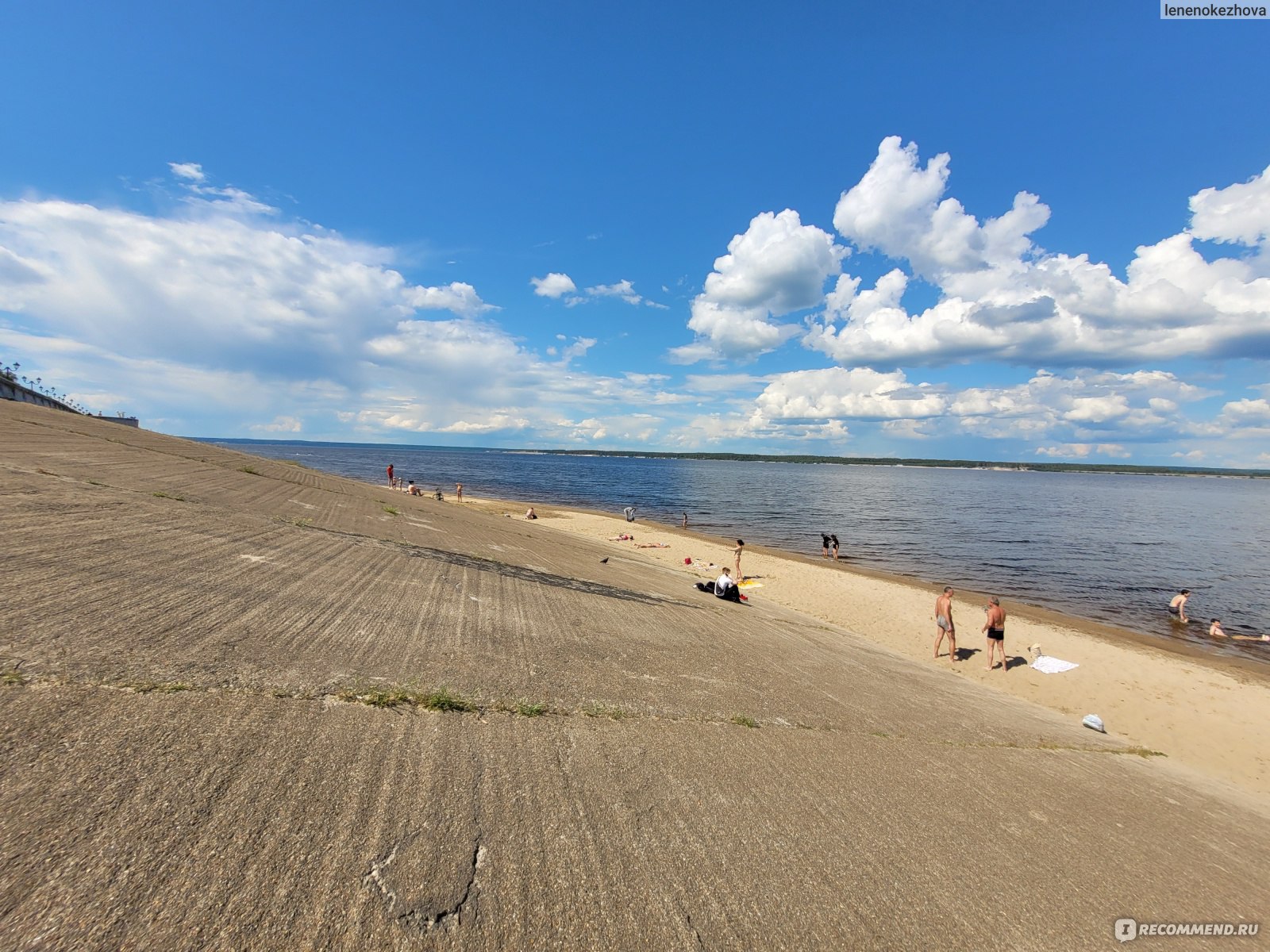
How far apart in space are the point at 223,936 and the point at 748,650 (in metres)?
6.59

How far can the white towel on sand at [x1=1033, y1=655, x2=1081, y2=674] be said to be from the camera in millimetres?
13156

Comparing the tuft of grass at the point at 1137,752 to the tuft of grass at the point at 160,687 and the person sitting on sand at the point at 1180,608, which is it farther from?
the person sitting on sand at the point at 1180,608

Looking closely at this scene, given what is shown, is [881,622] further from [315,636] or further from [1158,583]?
[1158,583]

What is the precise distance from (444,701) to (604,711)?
1.34 metres

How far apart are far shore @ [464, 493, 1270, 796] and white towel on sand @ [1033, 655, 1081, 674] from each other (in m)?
0.19

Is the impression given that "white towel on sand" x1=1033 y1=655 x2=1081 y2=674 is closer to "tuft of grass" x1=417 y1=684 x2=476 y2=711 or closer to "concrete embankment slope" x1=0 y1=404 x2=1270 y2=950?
"concrete embankment slope" x1=0 y1=404 x2=1270 y2=950

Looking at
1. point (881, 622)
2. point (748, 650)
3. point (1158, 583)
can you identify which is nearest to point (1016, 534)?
point (1158, 583)

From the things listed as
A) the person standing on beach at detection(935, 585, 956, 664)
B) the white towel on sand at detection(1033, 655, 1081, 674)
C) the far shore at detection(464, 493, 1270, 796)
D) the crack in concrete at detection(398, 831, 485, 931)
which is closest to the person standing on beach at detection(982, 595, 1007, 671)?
the far shore at detection(464, 493, 1270, 796)

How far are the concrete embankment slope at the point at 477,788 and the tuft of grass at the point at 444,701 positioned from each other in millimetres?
62

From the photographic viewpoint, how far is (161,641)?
12.7 feet

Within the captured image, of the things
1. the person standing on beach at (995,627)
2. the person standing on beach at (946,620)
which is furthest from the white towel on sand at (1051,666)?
the person standing on beach at (946,620)

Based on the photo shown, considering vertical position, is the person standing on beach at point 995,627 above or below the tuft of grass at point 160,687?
below

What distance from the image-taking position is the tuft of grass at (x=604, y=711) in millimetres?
4430

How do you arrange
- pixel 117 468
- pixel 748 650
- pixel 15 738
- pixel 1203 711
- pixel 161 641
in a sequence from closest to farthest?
pixel 15 738, pixel 161 641, pixel 748 650, pixel 117 468, pixel 1203 711
